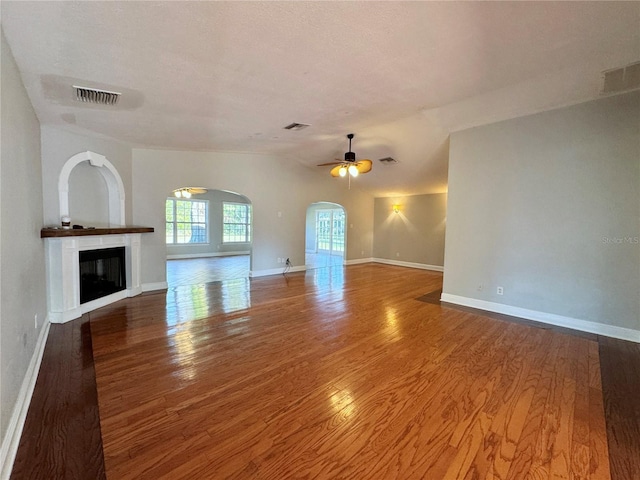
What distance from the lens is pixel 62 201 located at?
164 inches

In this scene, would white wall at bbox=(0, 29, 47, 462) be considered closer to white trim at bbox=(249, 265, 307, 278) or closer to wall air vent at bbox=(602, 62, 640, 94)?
white trim at bbox=(249, 265, 307, 278)

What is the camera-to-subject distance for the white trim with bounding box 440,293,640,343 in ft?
11.6

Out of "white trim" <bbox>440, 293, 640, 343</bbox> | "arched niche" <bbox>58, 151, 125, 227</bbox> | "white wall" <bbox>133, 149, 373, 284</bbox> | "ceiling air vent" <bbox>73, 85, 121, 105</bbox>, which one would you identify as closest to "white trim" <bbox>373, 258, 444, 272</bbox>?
"white wall" <bbox>133, 149, 373, 284</bbox>

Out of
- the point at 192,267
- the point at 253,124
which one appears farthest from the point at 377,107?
the point at 192,267

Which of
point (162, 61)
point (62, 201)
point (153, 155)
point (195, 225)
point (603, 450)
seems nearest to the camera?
point (603, 450)

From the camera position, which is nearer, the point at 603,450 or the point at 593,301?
the point at 603,450

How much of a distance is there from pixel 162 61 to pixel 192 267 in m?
6.83

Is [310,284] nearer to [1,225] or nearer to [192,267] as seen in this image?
[192,267]

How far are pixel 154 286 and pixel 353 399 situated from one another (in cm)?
498

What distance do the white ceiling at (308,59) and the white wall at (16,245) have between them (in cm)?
37

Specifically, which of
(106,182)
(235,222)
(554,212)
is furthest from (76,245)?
(235,222)

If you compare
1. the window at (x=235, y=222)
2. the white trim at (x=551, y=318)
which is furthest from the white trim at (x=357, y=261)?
the window at (x=235, y=222)

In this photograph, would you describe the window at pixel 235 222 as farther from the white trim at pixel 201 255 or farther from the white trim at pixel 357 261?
the white trim at pixel 357 261

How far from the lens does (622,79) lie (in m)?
3.14
